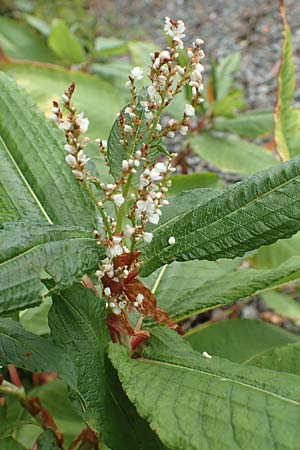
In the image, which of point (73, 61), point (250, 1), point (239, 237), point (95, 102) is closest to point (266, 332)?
point (239, 237)

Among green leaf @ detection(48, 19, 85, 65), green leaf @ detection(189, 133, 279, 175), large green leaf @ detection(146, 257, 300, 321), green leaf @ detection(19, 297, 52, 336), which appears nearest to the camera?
large green leaf @ detection(146, 257, 300, 321)

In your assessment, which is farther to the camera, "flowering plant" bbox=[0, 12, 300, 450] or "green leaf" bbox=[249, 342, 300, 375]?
"green leaf" bbox=[249, 342, 300, 375]

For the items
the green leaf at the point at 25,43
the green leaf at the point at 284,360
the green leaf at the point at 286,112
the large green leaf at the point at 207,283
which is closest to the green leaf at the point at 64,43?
the green leaf at the point at 25,43

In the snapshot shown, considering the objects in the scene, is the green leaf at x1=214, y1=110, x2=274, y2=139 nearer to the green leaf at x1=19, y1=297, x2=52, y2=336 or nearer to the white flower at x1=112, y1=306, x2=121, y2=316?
the green leaf at x1=19, y1=297, x2=52, y2=336

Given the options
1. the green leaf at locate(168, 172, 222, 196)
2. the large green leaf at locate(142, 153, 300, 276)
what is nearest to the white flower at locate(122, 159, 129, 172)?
the large green leaf at locate(142, 153, 300, 276)

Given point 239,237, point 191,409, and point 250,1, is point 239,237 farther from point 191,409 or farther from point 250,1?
point 250,1

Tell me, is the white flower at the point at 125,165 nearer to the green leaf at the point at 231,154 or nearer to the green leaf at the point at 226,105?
the green leaf at the point at 231,154
